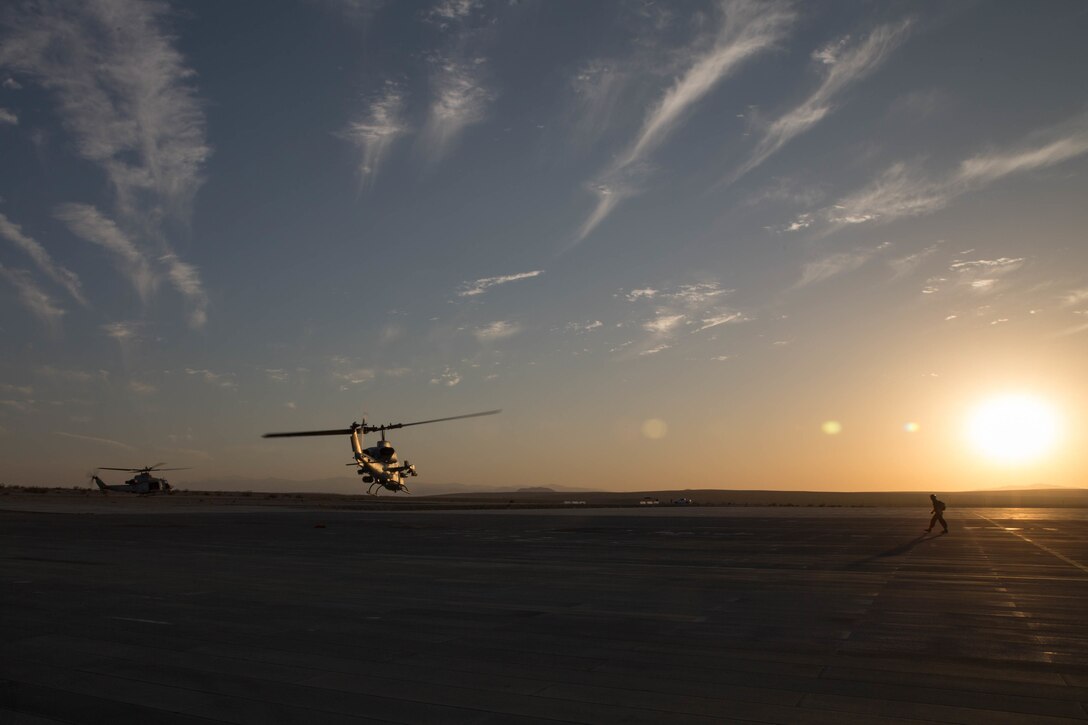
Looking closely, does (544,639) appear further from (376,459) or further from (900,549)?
(376,459)

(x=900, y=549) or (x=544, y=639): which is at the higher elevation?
(x=544, y=639)

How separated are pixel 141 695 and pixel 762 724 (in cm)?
658

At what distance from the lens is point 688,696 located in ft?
27.2

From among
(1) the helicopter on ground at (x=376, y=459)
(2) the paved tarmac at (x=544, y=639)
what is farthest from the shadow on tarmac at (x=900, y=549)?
(1) the helicopter on ground at (x=376, y=459)

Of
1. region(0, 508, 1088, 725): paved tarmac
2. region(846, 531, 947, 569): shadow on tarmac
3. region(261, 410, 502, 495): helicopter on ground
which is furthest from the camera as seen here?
region(261, 410, 502, 495): helicopter on ground

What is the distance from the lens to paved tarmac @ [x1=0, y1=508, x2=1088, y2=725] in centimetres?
798

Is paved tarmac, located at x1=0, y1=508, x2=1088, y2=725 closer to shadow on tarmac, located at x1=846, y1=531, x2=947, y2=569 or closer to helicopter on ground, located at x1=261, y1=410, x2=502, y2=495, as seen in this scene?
shadow on tarmac, located at x1=846, y1=531, x2=947, y2=569

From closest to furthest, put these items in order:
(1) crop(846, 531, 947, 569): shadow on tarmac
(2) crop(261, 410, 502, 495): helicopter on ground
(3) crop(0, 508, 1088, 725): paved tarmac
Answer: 1. (3) crop(0, 508, 1088, 725): paved tarmac
2. (1) crop(846, 531, 947, 569): shadow on tarmac
3. (2) crop(261, 410, 502, 495): helicopter on ground

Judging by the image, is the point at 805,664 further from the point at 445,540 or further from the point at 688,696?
the point at 445,540

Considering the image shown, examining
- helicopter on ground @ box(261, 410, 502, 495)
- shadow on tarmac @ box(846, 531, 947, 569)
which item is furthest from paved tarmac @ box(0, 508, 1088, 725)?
helicopter on ground @ box(261, 410, 502, 495)

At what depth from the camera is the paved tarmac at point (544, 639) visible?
7.98 metres

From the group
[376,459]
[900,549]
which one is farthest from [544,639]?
[376,459]

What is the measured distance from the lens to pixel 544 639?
1155 centimetres

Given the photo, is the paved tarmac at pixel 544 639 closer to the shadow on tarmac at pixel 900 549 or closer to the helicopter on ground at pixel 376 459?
the shadow on tarmac at pixel 900 549
